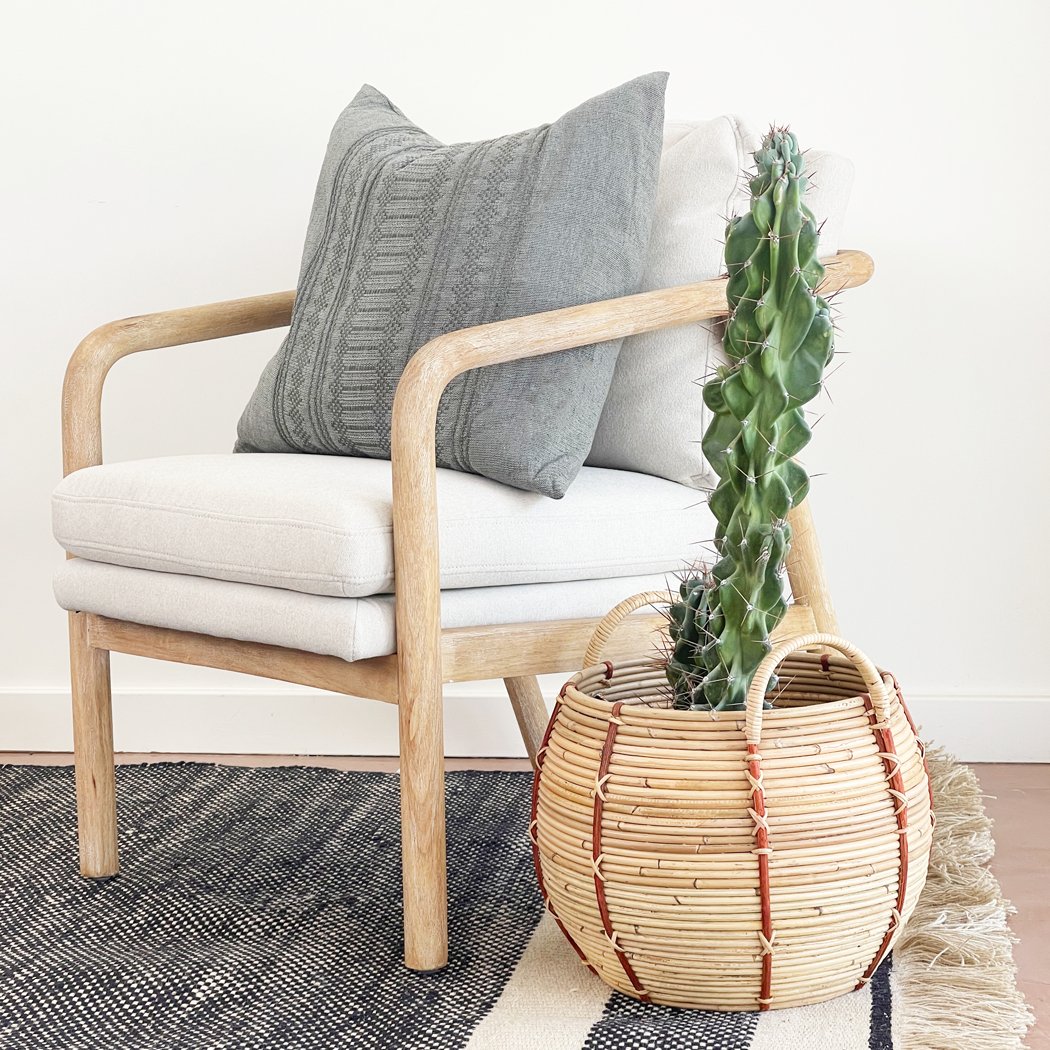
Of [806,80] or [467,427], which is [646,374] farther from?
[806,80]

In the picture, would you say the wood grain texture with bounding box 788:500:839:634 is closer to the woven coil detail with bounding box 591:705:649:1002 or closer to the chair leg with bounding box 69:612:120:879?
the woven coil detail with bounding box 591:705:649:1002

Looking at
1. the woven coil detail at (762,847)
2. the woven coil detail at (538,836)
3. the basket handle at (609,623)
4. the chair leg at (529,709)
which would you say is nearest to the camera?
the woven coil detail at (762,847)

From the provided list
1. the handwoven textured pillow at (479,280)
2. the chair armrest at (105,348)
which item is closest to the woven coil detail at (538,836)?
the handwoven textured pillow at (479,280)

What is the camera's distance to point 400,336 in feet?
4.72

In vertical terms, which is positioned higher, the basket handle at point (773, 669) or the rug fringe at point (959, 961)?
the basket handle at point (773, 669)

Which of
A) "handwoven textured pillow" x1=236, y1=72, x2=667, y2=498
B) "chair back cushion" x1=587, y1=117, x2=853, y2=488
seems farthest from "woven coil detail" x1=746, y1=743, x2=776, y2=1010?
"chair back cushion" x1=587, y1=117, x2=853, y2=488

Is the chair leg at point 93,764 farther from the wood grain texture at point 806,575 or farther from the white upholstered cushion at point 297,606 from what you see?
the wood grain texture at point 806,575

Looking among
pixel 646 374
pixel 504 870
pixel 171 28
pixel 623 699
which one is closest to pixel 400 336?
pixel 646 374

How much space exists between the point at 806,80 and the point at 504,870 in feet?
4.19

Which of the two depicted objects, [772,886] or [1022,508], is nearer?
[772,886]

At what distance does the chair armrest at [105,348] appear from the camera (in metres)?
1.52

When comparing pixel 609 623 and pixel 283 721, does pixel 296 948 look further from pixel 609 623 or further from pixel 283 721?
pixel 283 721

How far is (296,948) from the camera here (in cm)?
129

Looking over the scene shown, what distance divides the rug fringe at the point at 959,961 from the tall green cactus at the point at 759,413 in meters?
0.31
